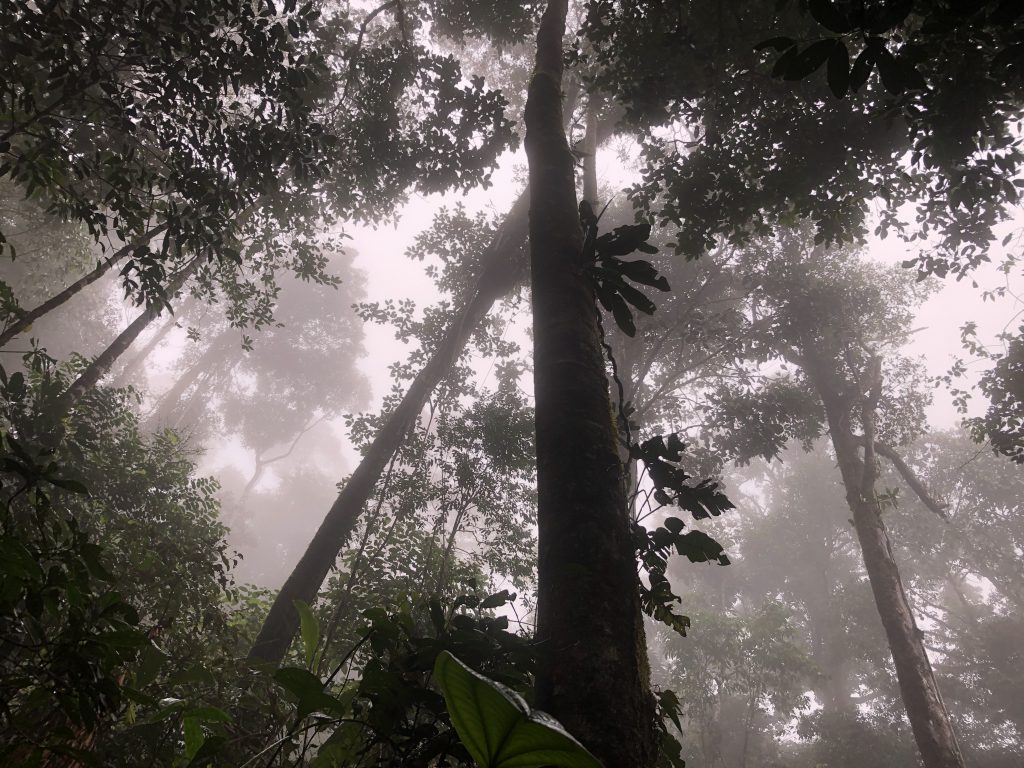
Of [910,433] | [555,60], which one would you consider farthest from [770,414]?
[555,60]

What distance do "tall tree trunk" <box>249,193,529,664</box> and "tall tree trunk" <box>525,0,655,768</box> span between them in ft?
12.2

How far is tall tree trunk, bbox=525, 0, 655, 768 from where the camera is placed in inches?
45.5

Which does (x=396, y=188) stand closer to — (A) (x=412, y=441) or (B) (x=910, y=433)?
(A) (x=412, y=441)

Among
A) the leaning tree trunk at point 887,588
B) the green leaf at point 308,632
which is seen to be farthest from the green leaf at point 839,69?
the leaning tree trunk at point 887,588

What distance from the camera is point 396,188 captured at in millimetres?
8453

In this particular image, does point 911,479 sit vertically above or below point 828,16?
above

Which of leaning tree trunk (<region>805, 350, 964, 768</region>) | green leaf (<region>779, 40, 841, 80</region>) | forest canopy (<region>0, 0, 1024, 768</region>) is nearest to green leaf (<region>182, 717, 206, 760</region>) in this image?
forest canopy (<region>0, 0, 1024, 768</region>)

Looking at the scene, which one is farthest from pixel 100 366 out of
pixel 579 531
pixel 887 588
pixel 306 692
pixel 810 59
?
pixel 887 588

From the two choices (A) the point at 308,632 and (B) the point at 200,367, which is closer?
(A) the point at 308,632

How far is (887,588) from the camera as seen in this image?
10.1 metres

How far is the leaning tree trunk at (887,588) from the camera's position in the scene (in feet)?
27.4

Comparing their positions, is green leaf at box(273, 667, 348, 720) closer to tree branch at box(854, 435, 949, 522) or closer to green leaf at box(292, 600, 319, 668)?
green leaf at box(292, 600, 319, 668)

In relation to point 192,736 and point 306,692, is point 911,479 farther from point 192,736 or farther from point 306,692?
point 192,736

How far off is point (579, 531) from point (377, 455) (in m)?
7.71
